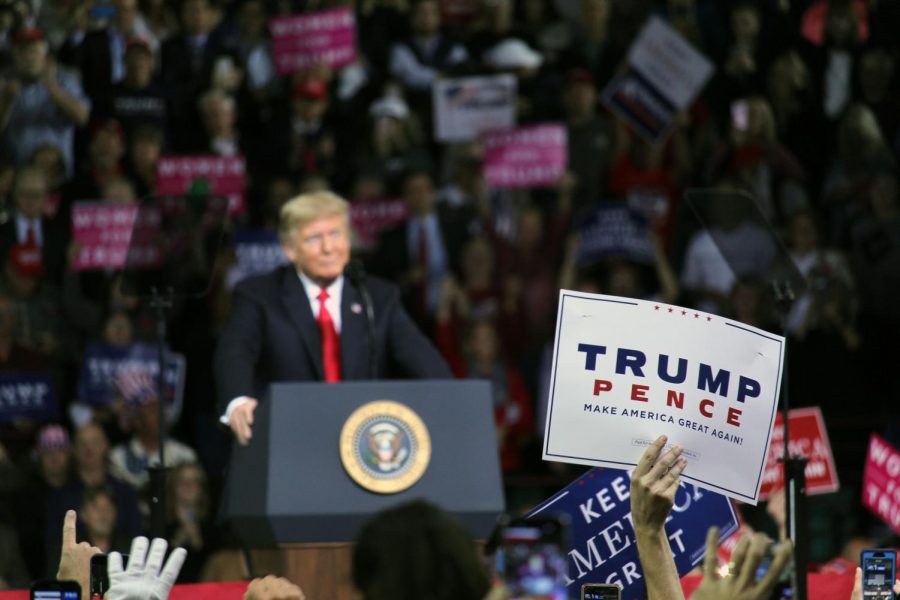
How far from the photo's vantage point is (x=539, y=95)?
11.5m

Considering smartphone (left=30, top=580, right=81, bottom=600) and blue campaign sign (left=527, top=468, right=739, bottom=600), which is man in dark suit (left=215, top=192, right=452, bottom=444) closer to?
blue campaign sign (left=527, top=468, right=739, bottom=600)

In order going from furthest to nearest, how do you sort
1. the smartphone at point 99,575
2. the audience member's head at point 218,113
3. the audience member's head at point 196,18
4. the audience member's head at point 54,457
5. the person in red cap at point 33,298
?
the audience member's head at point 196,18, the audience member's head at point 218,113, the person in red cap at point 33,298, the audience member's head at point 54,457, the smartphone at point 99,575

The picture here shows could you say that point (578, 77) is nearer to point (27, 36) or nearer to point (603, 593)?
point (27, 36)

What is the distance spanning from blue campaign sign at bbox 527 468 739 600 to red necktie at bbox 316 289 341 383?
1.47 m

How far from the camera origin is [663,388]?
13.7ft

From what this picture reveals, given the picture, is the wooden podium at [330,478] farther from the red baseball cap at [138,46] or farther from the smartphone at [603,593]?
the red baseball cap at [138,46]

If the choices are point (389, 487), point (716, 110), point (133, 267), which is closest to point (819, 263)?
point (716, 110)

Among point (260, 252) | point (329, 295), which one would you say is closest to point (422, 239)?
point (260, 252)

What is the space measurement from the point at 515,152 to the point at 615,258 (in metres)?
1.04

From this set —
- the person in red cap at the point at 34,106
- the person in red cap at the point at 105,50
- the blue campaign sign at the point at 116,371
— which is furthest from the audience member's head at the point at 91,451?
the person in red cap at the point at 105,50

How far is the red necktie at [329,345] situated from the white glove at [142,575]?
2.61m

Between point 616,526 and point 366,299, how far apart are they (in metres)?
1.42

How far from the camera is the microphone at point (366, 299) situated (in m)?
5.95

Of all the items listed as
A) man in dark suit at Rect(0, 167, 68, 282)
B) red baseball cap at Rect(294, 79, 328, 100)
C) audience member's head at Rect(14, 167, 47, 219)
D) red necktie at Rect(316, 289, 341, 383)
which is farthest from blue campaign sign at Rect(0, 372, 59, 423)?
red necktie at Rect(316, 289, 341, 383)
